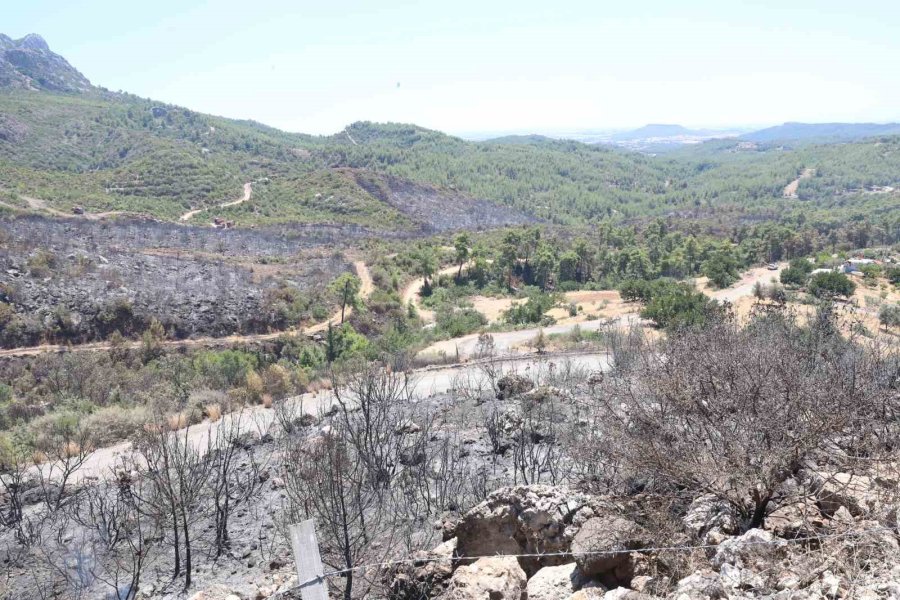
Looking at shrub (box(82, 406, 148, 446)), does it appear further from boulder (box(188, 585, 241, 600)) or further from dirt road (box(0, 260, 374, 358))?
dirt road (box(0, 260, 374, 358))

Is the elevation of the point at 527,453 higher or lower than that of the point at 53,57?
lower

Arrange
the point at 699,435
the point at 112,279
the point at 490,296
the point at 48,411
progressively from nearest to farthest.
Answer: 1. the point at 699,435
2. the point at 48,411
3. the point at 112,279
4. the point at 490,296

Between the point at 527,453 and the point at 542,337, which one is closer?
the point at 527,453

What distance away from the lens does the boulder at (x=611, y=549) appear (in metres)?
5.42

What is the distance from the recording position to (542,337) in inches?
1003

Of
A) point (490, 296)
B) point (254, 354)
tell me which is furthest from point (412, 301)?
point (254, 354)

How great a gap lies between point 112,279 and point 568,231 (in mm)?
54705

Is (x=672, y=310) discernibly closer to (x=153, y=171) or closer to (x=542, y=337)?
(x=542, y=337)

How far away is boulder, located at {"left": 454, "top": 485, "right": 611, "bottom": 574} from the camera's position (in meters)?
6.32

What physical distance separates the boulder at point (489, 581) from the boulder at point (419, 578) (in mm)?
892

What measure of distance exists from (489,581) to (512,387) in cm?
1088

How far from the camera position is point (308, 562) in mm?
3883

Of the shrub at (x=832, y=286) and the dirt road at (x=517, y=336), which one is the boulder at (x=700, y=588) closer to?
the dirt road at (x=517, y=336)

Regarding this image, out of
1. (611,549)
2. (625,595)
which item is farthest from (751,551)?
(611,549)
